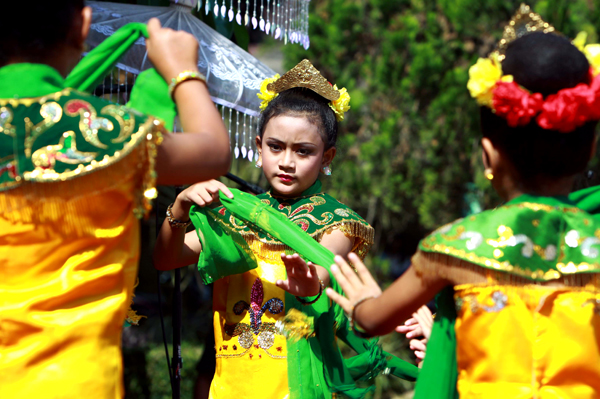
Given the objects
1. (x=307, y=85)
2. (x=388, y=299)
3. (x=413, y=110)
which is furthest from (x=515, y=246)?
(x=413, y=110)

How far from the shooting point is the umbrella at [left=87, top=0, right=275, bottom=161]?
8.98ft

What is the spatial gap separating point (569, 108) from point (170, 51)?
0.97 m

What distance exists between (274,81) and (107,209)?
1.39 meters

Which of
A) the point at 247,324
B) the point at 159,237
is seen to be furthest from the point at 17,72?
the point at 247,324

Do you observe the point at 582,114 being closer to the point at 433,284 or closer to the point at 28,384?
the point at 433,284

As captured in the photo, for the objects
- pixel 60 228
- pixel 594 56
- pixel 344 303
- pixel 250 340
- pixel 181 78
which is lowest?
pixel 250 340

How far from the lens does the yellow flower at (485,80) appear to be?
1.61 metres

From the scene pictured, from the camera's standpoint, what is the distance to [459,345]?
1.63 m

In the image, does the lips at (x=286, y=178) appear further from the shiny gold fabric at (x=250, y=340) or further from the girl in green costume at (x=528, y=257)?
the girl in green costume at (x=528, y=257)

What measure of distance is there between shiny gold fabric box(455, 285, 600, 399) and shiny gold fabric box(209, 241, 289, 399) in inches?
35.8

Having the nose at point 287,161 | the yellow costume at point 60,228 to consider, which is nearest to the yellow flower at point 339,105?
the nose at point 287,161

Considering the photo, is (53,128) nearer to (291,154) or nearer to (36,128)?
(36,128)

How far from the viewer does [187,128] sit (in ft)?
5.17

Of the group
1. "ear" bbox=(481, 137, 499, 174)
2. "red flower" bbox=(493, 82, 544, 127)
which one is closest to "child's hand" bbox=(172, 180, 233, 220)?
"ear" bbox=(481, 137, 499, 174)
